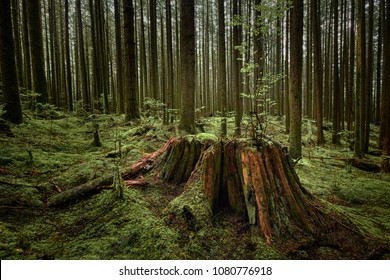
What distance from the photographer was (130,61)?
8.96 m

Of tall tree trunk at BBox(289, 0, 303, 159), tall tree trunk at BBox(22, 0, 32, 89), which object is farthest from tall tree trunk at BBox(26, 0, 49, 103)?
tall tree trunk at BBox(289, 0, 303, 159)

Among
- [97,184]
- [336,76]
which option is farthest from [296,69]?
[97,184]

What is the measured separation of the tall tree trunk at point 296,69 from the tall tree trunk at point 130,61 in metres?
5.92

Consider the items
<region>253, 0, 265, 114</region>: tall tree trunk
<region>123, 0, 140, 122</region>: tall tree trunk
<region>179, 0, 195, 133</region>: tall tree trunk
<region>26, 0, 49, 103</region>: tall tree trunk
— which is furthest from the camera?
<region>26, 0, 49, 103</region>: tall tree trunk

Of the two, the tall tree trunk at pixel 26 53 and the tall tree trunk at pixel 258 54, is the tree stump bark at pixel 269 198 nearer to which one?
the tall tree trunk at pixel 258 54

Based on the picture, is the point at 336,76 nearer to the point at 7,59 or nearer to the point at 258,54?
the point at 258,54

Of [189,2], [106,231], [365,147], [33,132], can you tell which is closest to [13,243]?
[106,231]

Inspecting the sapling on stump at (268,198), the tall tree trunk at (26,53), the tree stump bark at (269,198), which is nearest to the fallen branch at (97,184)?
the sapling on stump at (268,198)

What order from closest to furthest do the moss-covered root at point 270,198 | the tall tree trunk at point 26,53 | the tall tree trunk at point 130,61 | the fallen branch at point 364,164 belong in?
the moss-covered root at point 270,198
the fallen branch at point 364,164
the tall tree trunk at point 130,61
the tall tree trunk at point 26,53

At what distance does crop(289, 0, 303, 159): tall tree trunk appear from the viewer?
6.80m

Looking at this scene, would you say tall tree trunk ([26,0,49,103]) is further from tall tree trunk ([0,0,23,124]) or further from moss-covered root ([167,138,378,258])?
moss-covered root ([167,138,378,258])

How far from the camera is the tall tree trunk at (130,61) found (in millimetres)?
8656

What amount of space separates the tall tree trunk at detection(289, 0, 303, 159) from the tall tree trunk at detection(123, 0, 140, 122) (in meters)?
5.92

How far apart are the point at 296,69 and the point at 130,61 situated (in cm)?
625
